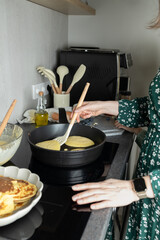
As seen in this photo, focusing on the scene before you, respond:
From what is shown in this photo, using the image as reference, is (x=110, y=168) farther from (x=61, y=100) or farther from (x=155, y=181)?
(x=61, y=100)

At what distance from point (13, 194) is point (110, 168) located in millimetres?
419

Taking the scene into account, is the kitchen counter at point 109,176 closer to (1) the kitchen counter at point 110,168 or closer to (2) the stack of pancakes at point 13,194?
(1) the kitchen counter at point 110,168

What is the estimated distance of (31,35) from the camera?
1.41 metres

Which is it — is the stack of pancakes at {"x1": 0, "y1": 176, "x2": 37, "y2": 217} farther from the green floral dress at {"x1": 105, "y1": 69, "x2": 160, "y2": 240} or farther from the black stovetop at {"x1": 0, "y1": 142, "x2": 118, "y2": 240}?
the green floral dress at {"x1": 105, "y1": 69, "x2": 160, "y2": 240}

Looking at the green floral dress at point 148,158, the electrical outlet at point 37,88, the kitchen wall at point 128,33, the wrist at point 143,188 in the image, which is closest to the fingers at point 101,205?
the wrist at point 143,188

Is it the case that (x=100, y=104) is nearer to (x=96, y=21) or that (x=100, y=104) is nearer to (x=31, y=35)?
(x=31, y=35)

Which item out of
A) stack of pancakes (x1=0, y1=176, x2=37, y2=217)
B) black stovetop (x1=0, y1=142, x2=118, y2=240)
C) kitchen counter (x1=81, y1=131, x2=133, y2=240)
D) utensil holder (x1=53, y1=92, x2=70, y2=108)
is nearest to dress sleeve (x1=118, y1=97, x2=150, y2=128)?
kitchen counter (x1=81, y1=131, x2=133, y2=240)

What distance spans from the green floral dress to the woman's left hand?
8.2 inches

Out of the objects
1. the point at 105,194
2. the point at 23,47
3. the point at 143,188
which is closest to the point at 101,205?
the point at 105,194

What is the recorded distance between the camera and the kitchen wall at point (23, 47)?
1.17 metres

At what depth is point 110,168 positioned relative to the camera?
3.04ft

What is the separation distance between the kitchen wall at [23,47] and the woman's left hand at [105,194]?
69 cm

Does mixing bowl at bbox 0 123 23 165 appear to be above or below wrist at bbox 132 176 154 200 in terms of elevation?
above

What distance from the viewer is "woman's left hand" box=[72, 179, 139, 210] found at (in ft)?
2.20
